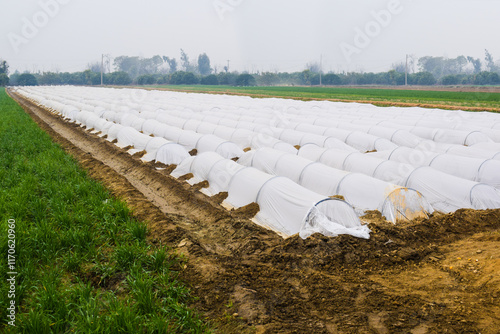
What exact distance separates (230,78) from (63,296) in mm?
97263

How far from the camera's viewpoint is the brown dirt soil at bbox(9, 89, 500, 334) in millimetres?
4250

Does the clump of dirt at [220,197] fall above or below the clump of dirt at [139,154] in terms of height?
below

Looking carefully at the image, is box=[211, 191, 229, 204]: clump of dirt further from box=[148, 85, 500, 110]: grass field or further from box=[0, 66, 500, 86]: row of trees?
box=[0, 66, 500, 86]: row of trees

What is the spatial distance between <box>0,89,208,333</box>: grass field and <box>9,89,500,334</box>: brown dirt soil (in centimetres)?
42

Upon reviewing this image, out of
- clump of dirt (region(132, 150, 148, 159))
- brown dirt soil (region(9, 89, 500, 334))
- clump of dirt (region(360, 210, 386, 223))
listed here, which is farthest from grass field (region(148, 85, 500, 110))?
brown dirt soil (region(9, 89, 500, 334))

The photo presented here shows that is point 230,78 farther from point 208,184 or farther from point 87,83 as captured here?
point 208,184

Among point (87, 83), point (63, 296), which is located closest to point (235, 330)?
point (63, 296)

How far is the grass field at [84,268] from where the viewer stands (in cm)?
404

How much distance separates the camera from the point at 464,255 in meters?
5.91

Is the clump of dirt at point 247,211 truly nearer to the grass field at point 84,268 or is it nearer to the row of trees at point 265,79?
the grass field at point 84,268

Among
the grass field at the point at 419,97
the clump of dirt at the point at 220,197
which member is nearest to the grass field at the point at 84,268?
the clump of dirt at the point at 220,197

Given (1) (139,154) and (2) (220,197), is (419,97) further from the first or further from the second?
(2) (220,197)

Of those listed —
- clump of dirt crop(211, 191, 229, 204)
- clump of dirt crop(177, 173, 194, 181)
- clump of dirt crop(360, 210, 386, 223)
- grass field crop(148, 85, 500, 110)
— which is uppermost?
grass field crop(148, 85, 500, 110)

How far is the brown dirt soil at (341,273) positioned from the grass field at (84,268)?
419 mm
